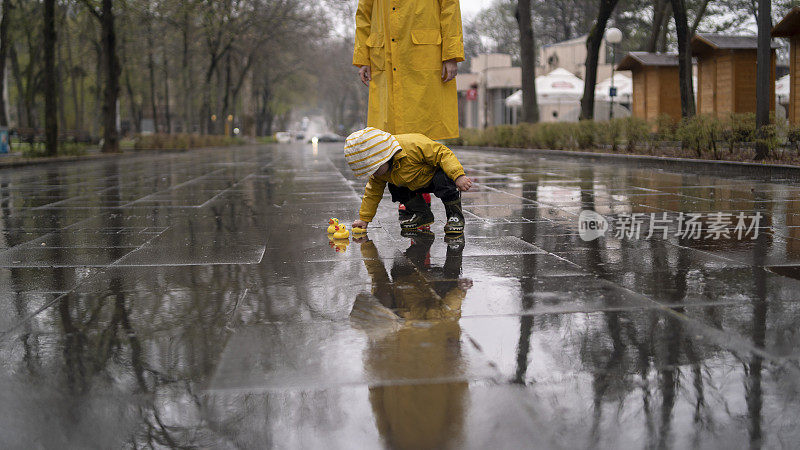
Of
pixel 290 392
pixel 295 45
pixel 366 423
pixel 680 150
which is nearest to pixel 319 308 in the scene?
pixel 290 392

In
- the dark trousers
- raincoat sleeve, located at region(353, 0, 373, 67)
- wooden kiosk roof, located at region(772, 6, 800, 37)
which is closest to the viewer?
the dark trousers

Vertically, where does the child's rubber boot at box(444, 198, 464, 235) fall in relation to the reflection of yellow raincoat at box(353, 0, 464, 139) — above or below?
below

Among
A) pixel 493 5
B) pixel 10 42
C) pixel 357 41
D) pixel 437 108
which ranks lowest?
pixel 437 108

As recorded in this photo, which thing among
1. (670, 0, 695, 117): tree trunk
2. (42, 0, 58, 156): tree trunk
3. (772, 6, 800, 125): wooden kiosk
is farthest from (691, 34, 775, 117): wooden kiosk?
(42, 0, 58, 156): tree trunk

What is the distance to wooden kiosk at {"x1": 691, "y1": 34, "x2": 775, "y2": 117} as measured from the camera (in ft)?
65.8

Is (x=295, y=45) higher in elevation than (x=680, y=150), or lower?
higher

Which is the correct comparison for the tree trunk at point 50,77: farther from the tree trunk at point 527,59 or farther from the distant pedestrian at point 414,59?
the distant pedestrian at point 414,59

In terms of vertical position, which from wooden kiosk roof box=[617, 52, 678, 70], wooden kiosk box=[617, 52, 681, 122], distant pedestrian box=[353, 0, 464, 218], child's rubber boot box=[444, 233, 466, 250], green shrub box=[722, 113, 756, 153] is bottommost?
child's rubber boot box=[444, 233, 466, 250]

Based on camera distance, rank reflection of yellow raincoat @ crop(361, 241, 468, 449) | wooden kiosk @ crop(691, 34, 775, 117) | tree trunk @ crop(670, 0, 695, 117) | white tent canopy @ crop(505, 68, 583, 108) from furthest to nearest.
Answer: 1. white tent canopy @ crop(505, 68, 583, 108)
2. wooden kiosk @ crop(691, 34, 775, 117)
3. tree trunk @ crop(670, 0, 695, 117)
4. reflection of yellow raincoat @ crop(361, 241, 468, 449)

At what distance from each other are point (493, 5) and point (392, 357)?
6592 centimetres

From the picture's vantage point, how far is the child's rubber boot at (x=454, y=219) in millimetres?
5520

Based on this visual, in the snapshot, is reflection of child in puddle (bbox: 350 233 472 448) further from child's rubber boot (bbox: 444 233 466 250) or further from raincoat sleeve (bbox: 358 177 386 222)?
raincoat sleeve (bbox: 358 177 386 222)

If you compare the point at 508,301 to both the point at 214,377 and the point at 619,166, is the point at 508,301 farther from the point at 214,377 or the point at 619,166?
the point at 619,166

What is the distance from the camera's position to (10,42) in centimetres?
3153
